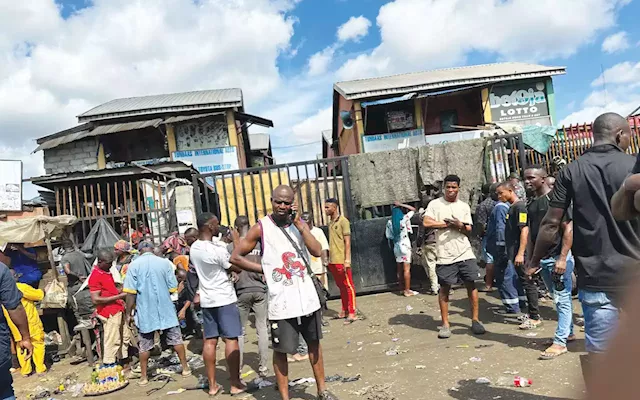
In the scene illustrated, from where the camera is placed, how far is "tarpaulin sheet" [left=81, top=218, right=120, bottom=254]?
8961mm

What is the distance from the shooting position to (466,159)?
30.3 feet

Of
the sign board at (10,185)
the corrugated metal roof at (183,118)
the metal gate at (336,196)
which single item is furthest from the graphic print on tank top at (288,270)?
the corrugated metal roof at (183,118)

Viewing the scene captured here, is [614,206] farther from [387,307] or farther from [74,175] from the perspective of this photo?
[74,175]

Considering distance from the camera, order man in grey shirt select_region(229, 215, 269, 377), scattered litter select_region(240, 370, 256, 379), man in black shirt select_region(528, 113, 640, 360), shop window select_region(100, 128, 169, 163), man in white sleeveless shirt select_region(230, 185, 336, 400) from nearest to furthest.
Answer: man in black shirt select_region(528, 113, 640, 360)
man in white sleeveless shirt select_region(230, 185, 336, 400)
man in grey shirt select_region(229, 215, 269, 377)
scattered litter select_region(240, 370, 256, 379)
shop window select_region(100, 128, 169, 163)

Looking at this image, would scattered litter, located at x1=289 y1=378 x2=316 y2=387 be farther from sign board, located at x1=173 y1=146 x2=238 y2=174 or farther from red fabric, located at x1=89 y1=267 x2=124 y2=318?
sign board, located at x1=173 y1=146 x2=238 y2=174

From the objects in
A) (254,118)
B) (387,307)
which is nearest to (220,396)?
(387,307)

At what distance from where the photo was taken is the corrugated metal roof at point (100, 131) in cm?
1454

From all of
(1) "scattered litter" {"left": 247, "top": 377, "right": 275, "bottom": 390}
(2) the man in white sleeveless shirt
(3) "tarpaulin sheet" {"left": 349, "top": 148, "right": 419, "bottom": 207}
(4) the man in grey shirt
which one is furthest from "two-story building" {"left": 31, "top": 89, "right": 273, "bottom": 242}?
(2) the man in white sleeveless shirt

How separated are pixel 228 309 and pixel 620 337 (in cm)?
450

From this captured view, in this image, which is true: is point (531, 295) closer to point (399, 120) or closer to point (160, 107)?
point (399, 120)

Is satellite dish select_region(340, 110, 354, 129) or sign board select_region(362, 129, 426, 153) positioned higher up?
satellite dish select_region(340, 110, 354, 129)

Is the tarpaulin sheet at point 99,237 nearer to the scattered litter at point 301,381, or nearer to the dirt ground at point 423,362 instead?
the dirt ground at point 423,362

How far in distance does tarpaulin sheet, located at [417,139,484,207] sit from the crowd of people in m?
1.82

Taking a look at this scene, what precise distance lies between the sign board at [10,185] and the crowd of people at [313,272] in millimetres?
2093
